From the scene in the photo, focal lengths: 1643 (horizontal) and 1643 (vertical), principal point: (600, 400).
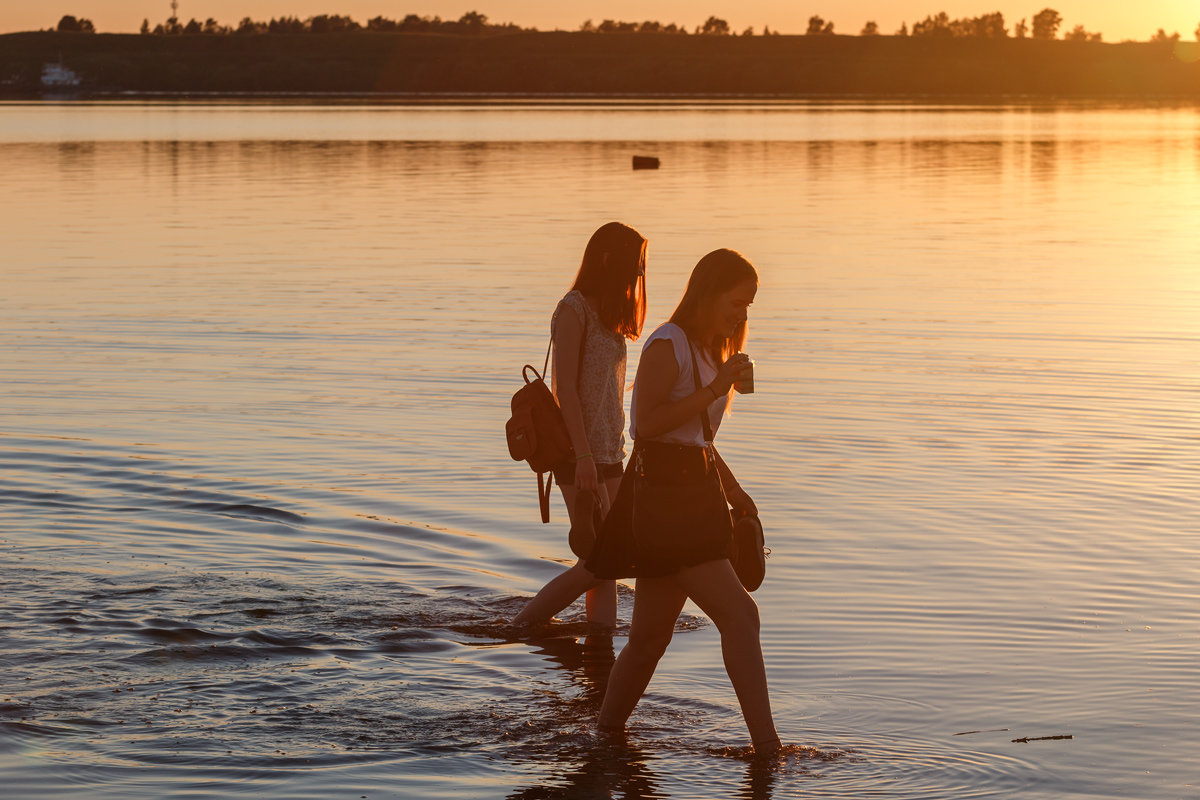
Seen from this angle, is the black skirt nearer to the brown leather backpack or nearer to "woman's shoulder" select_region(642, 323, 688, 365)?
"woman's shoulder" select_region(642, 323, 688, 365)

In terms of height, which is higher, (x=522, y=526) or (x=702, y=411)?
(x=702, y=411)

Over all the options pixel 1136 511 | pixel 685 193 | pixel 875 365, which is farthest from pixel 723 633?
pixel 685 193

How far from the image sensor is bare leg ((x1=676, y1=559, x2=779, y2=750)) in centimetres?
636

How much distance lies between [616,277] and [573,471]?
97cm

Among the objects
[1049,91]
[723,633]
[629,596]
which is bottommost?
[629,596]

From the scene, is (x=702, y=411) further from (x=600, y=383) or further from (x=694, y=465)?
(x=600, y=383)

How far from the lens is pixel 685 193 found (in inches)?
1571

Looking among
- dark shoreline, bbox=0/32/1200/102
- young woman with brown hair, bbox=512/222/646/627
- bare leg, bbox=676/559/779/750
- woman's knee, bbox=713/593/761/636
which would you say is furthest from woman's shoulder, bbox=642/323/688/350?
dark shoreline, bbox=0/32/1200/102

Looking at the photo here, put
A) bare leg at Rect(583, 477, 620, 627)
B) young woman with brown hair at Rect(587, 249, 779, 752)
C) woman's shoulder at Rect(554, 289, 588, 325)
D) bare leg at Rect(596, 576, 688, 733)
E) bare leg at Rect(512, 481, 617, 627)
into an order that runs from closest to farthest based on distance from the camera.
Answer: young woman with brown hair at Rect(587, 249, 779, 752) < bare leg at Rect(596, 576, 688, 733) < woman's shoulder at Rect(554, 289, 588, 325) < bare leg at Rect(512, 481, 617, 627) < bare leg at Rect(583, 477, 620, 627)

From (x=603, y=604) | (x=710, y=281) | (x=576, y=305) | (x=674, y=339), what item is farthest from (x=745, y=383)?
(x=603, y=604)

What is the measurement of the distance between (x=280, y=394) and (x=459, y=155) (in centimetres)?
4411

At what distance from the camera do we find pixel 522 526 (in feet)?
36.4

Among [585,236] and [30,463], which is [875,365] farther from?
[585,236]

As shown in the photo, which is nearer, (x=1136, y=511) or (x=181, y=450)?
(x=1136, y=511)
